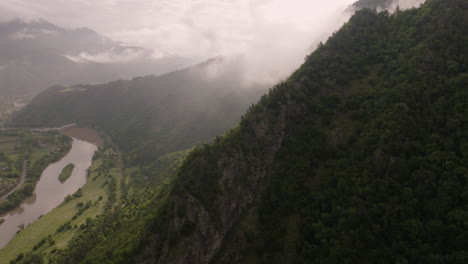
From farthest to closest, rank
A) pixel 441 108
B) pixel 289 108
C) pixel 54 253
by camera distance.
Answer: pixel 54 253 < pixel 289 108 < pixel 441 108

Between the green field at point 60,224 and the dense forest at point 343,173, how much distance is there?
5489cm

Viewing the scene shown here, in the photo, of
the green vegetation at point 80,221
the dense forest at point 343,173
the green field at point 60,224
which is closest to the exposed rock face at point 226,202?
the dense forest at point 343,173

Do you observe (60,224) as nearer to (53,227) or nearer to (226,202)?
(53,227)

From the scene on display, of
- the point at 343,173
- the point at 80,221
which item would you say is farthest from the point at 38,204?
the point at 343,173

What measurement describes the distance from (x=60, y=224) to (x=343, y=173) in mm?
148229

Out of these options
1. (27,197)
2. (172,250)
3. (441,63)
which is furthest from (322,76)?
(27,197)

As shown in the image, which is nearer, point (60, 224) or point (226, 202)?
point (226, 202)

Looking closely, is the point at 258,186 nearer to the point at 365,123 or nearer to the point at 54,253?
the point at 365,123

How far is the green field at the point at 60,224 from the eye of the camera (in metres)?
114

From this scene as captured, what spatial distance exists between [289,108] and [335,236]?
1548 inches

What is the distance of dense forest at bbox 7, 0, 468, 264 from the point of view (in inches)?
1784

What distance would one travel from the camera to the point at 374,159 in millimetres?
55719

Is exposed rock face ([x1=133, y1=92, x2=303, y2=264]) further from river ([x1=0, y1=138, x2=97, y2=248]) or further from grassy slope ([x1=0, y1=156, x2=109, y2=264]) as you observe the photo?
river ([x1=0, y1=138, x2=97, y2=248])

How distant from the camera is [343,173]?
56.6 m
